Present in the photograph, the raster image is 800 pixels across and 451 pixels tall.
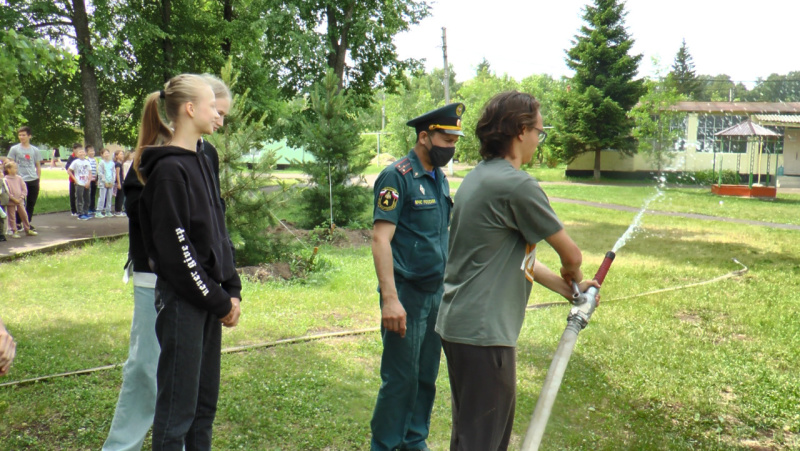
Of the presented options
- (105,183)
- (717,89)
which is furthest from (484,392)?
(717,89)

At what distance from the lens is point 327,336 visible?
6598mm

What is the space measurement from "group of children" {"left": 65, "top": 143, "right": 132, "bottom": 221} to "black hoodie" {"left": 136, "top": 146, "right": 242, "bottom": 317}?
49.8ft

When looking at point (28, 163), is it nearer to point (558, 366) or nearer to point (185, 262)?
point (185, 262)

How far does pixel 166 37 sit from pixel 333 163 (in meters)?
13.5

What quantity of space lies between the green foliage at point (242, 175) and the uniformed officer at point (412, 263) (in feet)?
16.4

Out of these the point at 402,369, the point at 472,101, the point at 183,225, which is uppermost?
the point at 472,101

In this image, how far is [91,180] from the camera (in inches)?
668

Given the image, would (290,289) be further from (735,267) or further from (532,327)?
(735,267)

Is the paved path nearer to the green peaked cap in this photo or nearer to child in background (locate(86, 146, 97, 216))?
child in background (locate(86, 146, 97, 216))

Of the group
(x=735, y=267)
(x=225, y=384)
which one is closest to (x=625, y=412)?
(x=225, y=384)

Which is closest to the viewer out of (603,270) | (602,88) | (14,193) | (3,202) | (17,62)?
(603,270)

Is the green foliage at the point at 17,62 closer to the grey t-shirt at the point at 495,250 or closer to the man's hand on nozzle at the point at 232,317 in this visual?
the man's hand on nozzle at the point at 232,317

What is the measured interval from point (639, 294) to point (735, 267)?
3.28 m

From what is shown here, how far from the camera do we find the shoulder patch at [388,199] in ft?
12.2
